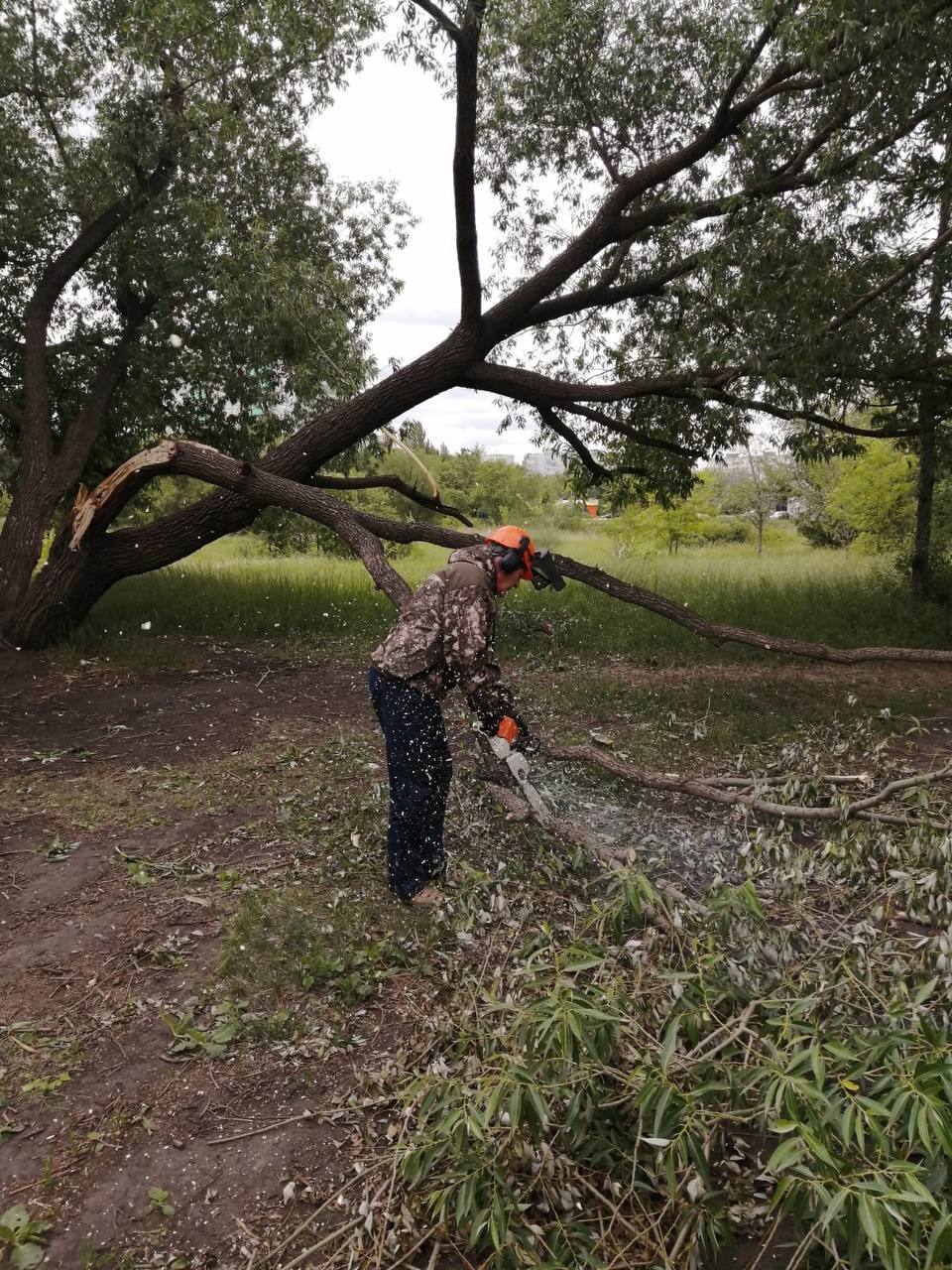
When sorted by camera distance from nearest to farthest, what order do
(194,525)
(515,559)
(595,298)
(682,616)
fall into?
(515,559)
(682,616)
(595,298)
(194,525)

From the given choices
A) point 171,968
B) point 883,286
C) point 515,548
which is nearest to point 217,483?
point 515,548

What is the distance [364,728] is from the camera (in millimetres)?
7086

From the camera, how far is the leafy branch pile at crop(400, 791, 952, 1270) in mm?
1900

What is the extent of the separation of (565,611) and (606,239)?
495 centimetres

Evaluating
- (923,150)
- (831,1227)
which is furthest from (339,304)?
(831,1227)

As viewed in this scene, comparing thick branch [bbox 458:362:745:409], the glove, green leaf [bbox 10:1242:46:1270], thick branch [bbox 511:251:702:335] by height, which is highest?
thick branch [bbox 511:251:702:335]

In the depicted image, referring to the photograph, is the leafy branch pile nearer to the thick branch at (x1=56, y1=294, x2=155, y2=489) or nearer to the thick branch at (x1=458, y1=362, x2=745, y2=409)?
the thick branch at (x1=458, y1=362, x2=745, y2=409)

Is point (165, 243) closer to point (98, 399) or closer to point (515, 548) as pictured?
point (98, 399)

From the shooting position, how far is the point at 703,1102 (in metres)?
2.41

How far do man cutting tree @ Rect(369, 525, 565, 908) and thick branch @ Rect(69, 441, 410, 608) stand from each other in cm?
371

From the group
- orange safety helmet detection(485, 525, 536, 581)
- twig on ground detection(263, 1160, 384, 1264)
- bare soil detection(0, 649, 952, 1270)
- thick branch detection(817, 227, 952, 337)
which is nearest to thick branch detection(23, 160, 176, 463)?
bare soil detection(0, 649, 952, 1270)

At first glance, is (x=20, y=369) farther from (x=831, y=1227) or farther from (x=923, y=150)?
(x=831, y=1227)

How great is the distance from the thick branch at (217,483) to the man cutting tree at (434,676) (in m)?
3.71

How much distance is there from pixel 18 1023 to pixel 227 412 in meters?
9.09
